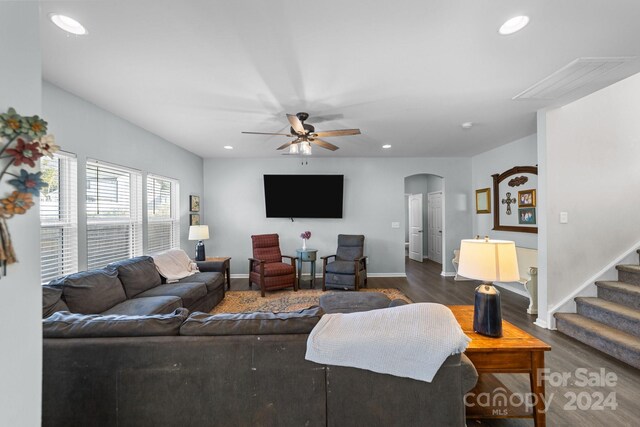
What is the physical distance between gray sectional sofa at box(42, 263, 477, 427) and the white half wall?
9.28 ft

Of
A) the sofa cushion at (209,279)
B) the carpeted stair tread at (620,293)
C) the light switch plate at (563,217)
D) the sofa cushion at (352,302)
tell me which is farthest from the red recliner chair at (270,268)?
the carpeted stair tread at (620,293)

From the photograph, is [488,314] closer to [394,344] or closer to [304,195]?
[394,344]

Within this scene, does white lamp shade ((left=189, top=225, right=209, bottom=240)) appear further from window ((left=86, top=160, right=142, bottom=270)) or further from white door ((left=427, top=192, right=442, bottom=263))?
white door ((left=427, top=192, right=442, bottom=263))

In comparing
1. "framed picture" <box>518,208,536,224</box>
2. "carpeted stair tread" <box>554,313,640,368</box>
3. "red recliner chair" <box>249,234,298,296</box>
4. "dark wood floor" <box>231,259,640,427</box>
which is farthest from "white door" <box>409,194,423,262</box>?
"carpeted stair tread" <box>554,313,640,368</box>

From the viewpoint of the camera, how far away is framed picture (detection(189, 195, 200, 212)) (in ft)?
16.3

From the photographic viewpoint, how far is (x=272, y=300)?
13.4ft

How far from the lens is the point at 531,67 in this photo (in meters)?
2.17

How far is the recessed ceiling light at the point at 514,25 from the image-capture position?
1637 millimetres

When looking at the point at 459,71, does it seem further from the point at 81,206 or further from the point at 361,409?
the point at 81,206

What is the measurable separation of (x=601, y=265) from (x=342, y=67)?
3.90 meters

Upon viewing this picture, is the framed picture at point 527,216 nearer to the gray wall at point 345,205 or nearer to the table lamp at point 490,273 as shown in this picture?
the gray wall at point 345,205

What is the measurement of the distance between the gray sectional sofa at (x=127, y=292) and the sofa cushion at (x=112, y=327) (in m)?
0.86

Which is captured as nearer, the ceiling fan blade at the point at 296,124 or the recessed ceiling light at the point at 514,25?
the recessed ceiling light at the point at 514,25

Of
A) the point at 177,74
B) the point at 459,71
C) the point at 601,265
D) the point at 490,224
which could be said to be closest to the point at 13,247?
the point at 177,74
